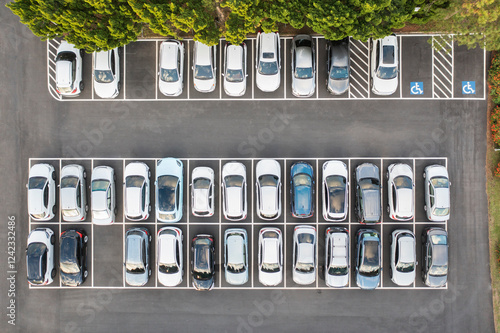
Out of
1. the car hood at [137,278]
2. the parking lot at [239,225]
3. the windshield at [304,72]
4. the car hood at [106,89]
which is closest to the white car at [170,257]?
the parking lot at [239,225]

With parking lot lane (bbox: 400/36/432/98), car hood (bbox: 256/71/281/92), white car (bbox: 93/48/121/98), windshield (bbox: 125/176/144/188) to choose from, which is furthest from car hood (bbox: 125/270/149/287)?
parking lot lane (bbox: 400/36/432/98)

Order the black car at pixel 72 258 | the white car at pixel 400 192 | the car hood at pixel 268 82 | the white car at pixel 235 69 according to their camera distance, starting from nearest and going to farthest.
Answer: the white car at pixel 400 192
the white car at pixel 235 69
the black car at pixel 72 258
the car hood at pixel 268 82

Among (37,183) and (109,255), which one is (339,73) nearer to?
(109,255)

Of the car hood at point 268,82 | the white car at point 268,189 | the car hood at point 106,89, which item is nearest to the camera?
the white car at point 268,189

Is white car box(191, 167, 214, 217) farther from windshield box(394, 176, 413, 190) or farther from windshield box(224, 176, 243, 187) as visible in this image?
windshield box(394, 176, 413, 190)

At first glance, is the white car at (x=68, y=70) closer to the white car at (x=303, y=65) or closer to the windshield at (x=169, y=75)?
the windshield at (x=169, y=75)
